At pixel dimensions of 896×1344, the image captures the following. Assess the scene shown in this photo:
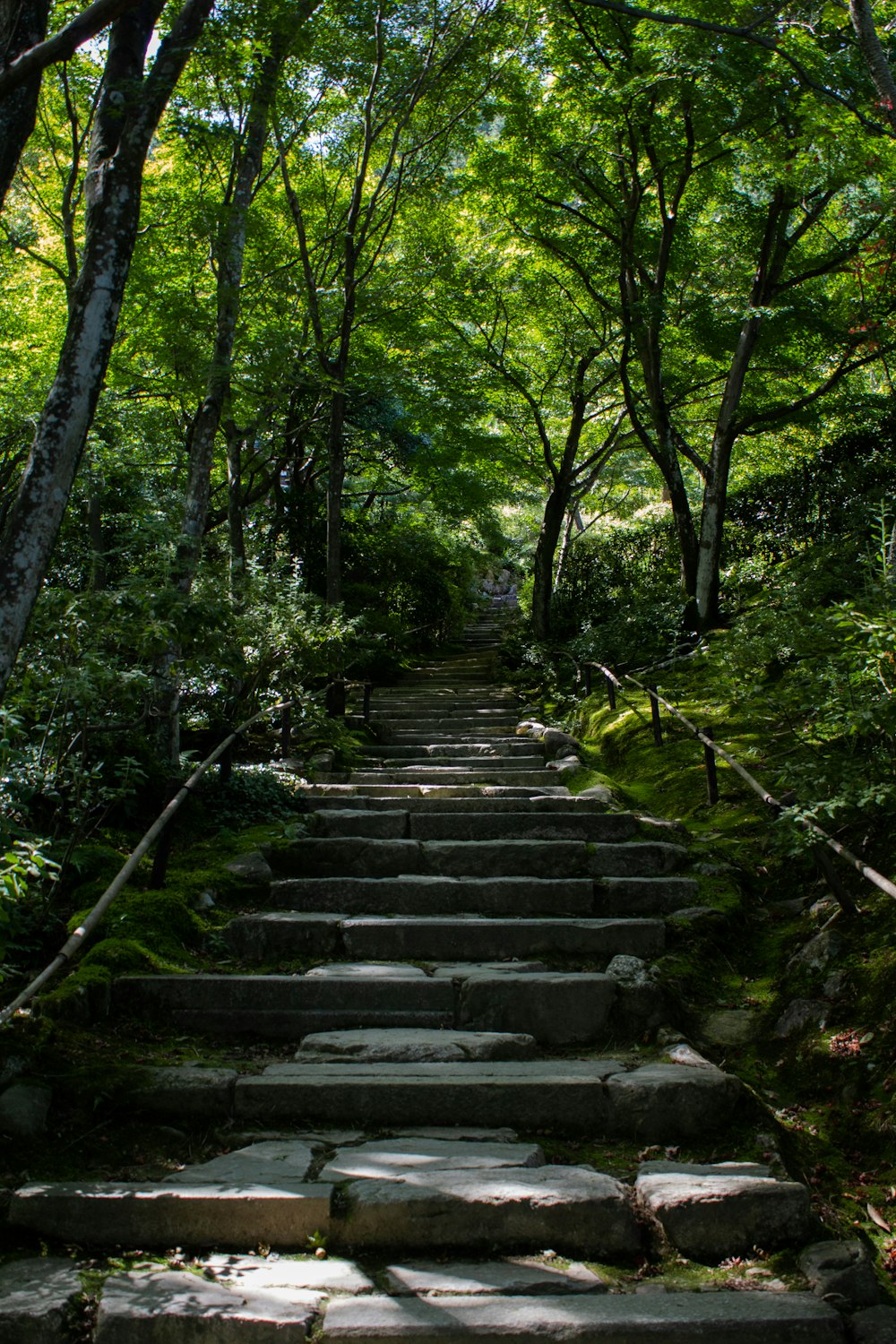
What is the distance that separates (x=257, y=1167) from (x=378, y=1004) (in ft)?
4.26

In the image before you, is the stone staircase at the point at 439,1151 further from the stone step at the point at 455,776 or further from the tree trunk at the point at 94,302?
the stone step at the point at 455,776

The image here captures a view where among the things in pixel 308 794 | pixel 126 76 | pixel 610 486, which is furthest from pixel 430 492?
pixel 126 76

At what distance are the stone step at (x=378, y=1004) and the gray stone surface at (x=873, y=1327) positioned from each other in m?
1.67

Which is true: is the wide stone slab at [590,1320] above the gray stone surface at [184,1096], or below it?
below

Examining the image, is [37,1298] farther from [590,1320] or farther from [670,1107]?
[670,1107]

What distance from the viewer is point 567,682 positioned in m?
12.8

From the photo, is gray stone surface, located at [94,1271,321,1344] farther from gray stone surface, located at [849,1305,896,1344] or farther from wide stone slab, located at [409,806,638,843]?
wide stone slab, located at [409,806,638,843]

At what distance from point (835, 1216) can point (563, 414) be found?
49.4 feet

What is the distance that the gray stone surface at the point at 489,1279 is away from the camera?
8.57 feet

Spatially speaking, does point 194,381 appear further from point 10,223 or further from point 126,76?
point 10,223

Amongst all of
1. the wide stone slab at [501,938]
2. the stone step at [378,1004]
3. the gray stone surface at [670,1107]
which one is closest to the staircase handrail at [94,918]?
the stone step at [378,1004]

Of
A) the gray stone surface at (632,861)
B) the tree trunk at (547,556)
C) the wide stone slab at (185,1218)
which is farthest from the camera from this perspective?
the tree trunk at (547,556)

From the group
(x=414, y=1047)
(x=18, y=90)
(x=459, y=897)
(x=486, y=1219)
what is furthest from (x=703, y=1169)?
(x=18, y=90)

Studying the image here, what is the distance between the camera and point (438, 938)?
4855mm
